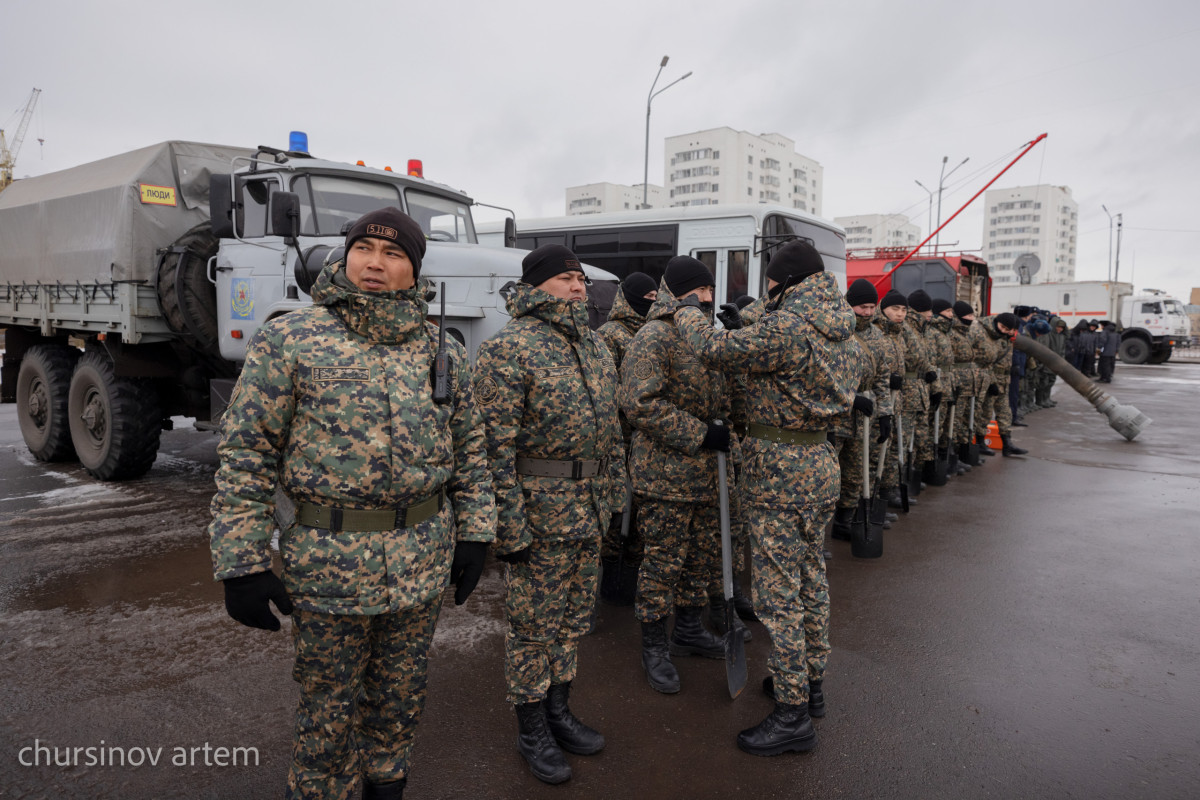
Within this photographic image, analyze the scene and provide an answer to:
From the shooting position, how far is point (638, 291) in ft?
13.7

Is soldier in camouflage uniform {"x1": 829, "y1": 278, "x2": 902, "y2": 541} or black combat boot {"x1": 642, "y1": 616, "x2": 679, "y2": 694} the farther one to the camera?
soldier in camouflage uniform {"x1": 829, "y1": 278, "x2": 902, "y2": 541}

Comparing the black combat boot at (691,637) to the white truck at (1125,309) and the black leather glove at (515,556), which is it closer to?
the black leather glove at (515,556)

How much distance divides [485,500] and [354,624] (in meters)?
0.53

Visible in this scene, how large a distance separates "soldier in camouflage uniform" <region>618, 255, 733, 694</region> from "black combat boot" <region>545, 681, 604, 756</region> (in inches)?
22.0

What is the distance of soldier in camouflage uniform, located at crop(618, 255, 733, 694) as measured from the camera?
10.6ft

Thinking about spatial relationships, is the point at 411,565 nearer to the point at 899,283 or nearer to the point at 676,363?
the point at 676,363

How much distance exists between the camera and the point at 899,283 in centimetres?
1664

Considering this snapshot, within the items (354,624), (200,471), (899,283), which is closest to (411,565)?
(354,624)

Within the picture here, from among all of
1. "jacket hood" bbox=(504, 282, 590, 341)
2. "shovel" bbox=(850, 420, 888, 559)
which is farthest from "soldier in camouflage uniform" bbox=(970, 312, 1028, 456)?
"jacket hood" bbox=(504, 282, 590, 341)

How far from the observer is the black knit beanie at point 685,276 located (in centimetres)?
340

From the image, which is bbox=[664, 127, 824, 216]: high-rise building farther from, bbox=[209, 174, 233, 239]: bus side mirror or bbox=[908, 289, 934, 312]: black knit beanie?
bbox=[209, 174, 233, 239]: bus side mirror

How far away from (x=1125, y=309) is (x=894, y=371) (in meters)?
27.0

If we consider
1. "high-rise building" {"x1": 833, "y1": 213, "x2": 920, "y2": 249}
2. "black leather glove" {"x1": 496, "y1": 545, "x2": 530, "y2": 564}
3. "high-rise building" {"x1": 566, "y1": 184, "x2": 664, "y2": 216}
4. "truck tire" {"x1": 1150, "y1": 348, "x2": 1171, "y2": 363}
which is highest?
"high-rise building" {"x1": 566, "y1": 184, "x2": 664, "y2": 216}

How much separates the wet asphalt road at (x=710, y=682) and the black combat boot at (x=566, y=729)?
6cm
